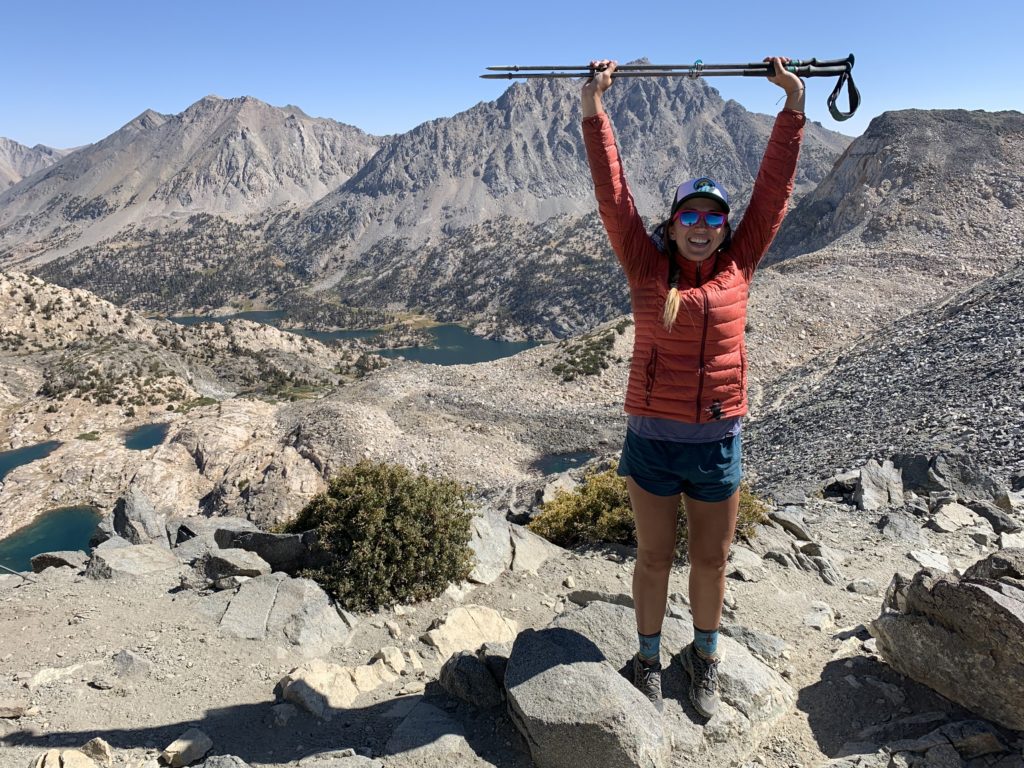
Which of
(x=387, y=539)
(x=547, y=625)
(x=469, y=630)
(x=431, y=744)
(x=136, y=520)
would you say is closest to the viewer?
(x=431, y=744)

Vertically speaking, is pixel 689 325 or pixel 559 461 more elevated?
pixel 689 325

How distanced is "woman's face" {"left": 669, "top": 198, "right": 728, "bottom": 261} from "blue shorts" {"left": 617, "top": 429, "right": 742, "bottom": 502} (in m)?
1.25

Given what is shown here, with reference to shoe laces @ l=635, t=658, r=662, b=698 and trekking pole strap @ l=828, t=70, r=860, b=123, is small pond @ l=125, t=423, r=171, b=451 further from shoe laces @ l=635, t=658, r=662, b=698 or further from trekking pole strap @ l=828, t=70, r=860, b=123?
trekking pole strap @ l=828, t=70, r=860, b=123

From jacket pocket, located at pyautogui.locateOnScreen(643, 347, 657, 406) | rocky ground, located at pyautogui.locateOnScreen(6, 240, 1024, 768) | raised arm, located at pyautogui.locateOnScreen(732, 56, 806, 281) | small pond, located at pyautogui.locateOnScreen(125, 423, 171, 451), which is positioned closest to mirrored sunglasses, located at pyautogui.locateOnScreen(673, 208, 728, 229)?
raised arm, located at pyautogui.locateOnScreen(732, 56, 806, 281)

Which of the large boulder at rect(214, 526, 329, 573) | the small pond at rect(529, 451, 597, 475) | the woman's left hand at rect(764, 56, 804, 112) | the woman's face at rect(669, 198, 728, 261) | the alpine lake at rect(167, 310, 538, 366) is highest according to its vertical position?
the woman's left hand at rect(764, 56, 804, 112)

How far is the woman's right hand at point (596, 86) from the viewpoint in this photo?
4.16 metres

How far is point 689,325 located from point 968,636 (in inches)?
136

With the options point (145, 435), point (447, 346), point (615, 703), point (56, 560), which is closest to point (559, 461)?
point (56, 560)

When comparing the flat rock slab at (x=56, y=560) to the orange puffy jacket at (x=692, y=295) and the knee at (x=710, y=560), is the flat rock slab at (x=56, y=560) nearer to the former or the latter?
the knee at (x=710, y=560)

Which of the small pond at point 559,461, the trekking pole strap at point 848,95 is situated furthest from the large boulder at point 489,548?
the small pond at point 559,461

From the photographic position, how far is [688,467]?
4.20 metres

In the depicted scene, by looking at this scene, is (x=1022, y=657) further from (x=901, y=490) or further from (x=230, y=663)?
(x=901, y=490)

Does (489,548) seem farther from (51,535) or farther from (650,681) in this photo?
(51,535)

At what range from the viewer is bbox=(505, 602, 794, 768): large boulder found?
4375mm
